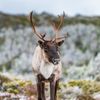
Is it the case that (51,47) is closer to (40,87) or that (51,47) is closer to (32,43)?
(40,87)

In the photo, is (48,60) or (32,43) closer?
(48,60)

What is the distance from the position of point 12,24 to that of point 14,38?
1876 centimetres

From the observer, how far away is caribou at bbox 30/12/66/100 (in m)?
13.6

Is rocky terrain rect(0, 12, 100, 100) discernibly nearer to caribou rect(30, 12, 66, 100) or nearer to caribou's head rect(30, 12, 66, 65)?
caribou rect(30, 12, 66, 100)

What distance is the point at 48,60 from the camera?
13766 millimetres

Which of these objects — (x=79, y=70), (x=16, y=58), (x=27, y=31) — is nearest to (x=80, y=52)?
(x=16, y=58)

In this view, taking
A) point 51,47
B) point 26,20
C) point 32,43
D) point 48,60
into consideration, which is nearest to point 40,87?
point 48,60

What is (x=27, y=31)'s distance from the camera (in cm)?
12988

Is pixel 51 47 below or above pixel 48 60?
above

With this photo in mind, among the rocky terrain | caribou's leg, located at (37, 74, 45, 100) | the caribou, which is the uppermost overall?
the caribou

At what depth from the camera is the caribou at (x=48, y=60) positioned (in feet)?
44.8

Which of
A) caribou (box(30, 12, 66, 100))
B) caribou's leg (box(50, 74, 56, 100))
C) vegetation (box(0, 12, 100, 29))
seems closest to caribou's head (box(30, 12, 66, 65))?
caribou (box(30, 12, 66, 100))

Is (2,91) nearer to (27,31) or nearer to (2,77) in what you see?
(2,77)

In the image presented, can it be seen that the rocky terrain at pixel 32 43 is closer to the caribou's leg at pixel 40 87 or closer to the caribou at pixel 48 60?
the caribou's leg at pixel 40 87
